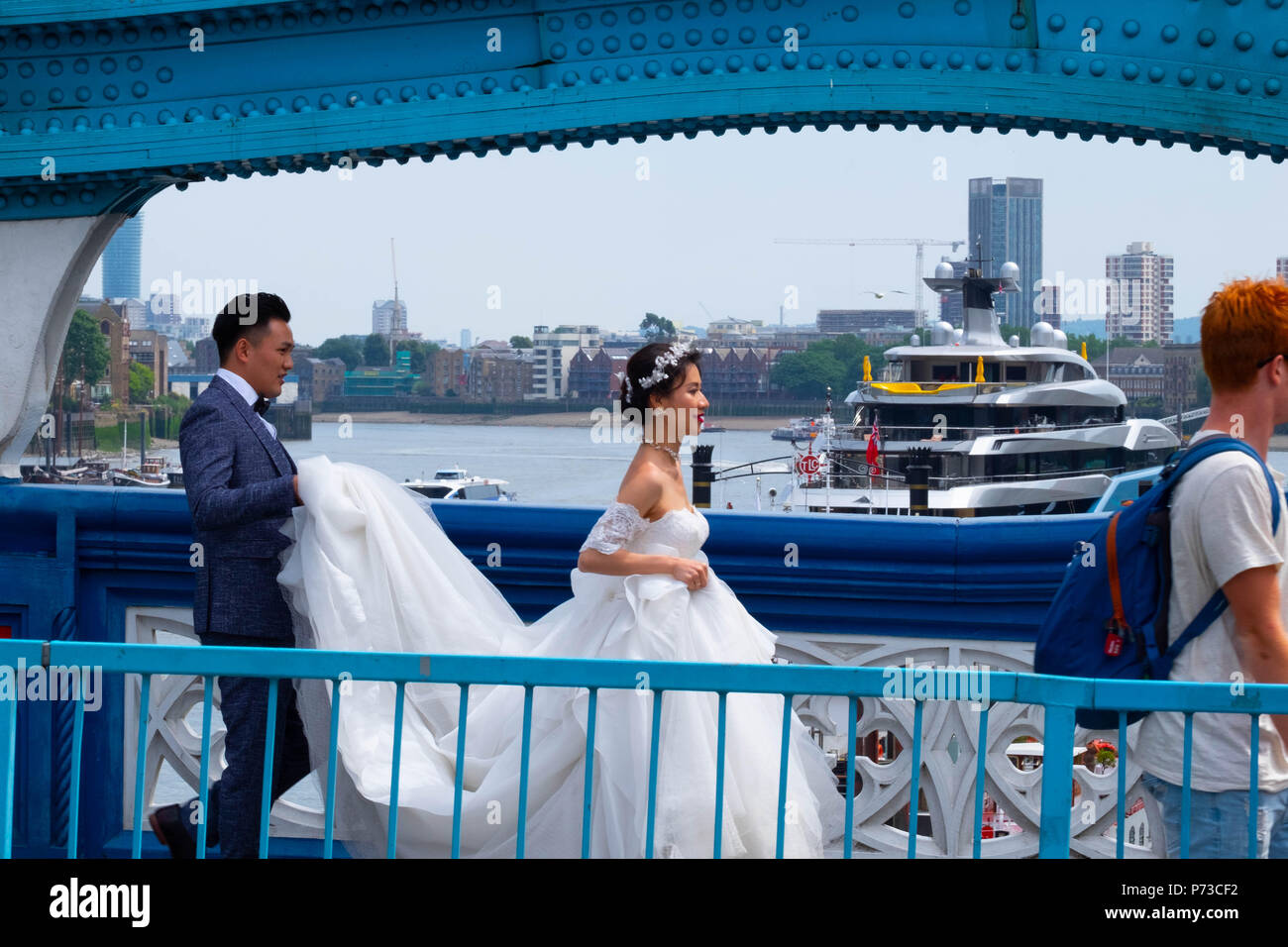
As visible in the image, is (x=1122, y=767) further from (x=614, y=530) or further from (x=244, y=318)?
(x=244, y=318)

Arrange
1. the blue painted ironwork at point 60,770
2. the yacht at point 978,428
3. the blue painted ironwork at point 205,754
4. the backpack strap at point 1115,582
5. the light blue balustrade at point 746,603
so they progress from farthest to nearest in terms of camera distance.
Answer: the yacht at point 978,428, the blue painted ironwork at point 60,770, the light blue balustrade at point 746,603, the blue painted ironwork at point 205,754, the backpack strap at point 1115,582

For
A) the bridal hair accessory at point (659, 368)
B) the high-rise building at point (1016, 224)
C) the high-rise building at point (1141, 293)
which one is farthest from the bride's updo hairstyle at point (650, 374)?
the high-rise building at point (1141, 293)

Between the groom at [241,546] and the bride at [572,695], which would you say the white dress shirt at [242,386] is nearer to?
the groom at [241,546]

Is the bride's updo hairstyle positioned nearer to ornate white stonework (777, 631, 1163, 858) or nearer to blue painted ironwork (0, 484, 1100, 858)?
blue painted ironwork (0, 484, 1100, 858)

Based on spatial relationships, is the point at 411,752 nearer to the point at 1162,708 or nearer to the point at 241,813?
the point at 241,813

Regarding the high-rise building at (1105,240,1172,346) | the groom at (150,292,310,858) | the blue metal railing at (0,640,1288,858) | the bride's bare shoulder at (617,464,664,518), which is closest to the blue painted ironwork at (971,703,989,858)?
the blue metal railing at (0,640,1288,858)

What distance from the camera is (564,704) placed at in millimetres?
3164

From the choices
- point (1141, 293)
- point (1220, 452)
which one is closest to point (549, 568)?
point (1220, 452)

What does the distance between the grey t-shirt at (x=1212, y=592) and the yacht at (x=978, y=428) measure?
131ft

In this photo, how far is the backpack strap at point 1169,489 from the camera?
2398mm

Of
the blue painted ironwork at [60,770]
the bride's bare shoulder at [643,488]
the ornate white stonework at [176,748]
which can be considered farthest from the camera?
the blue painted ironwork at [60,770]

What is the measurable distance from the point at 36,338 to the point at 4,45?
2.91 ft

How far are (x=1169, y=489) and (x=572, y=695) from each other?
4.48 feet
